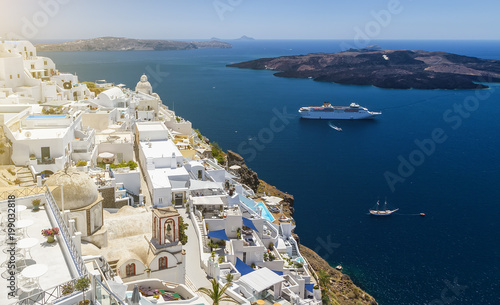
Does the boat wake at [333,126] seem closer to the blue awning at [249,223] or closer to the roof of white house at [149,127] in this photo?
the roof of white house at [149,127]

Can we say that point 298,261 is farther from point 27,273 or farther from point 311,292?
point 27,273

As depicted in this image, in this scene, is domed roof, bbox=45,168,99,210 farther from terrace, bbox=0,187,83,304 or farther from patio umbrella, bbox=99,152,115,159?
patio umbrella, bbox=99,152,115,159

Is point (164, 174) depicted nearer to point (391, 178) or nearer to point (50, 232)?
point (50, 232)

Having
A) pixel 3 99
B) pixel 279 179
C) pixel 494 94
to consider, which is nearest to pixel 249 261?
pixel 3 99

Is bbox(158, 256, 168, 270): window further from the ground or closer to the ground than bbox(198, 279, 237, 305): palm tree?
further from the ground

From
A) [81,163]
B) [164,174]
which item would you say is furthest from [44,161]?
[164,174]

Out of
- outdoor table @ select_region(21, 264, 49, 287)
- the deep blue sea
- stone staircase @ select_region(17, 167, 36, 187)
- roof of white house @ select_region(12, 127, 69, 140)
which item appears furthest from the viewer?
the deep blue sea

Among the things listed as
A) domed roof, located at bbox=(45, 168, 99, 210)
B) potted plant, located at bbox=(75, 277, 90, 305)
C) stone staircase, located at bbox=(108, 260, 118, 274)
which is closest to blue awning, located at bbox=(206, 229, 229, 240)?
stone staircase, located at bbox=(108, 260, 118, 274)
